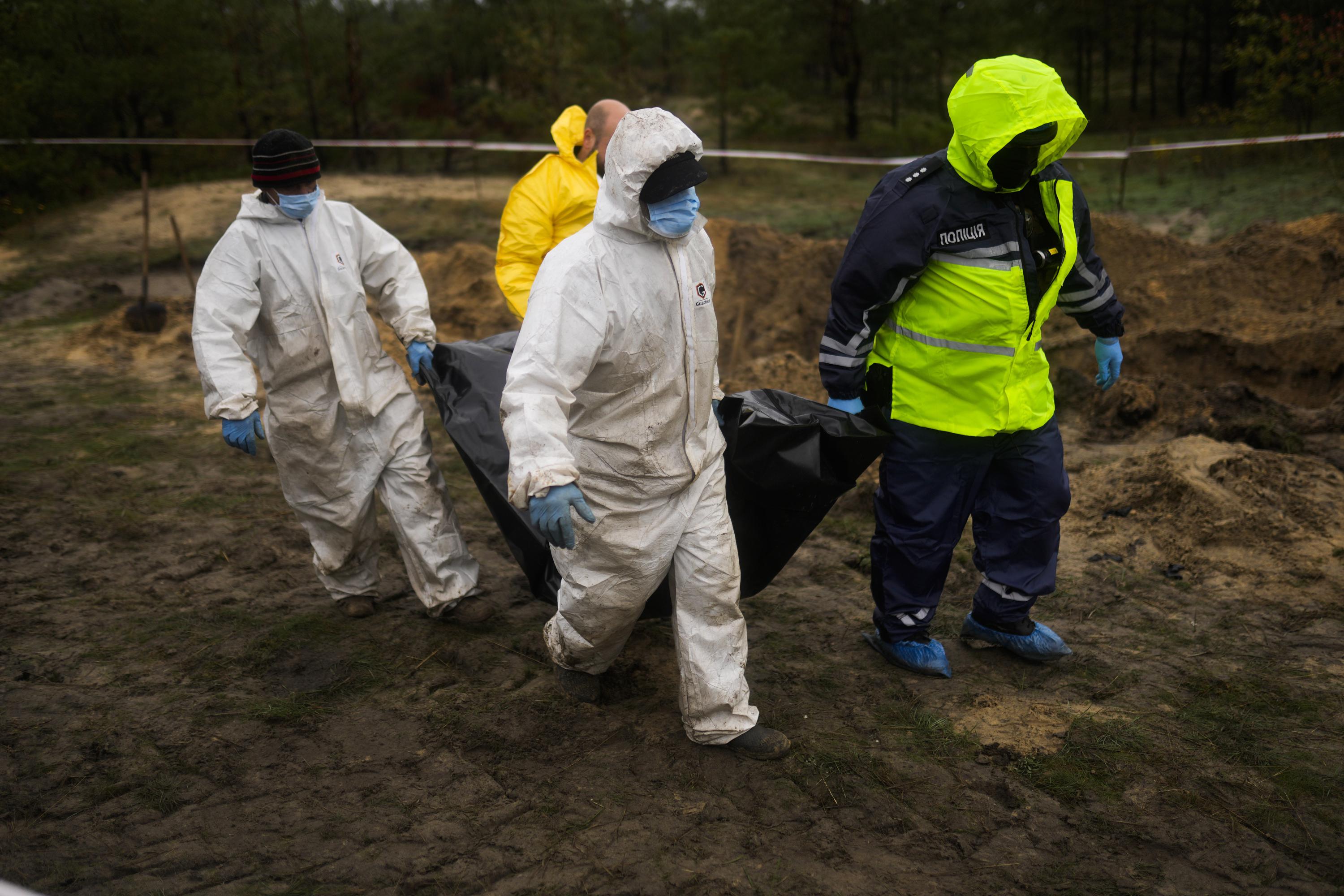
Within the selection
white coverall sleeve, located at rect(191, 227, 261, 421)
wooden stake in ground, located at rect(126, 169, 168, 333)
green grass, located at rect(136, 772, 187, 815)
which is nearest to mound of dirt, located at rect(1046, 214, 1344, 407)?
white coverall sleeve, located at rect(191, 227, 261, 421)

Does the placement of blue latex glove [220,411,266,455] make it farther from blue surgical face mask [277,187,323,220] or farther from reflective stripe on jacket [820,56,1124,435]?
reflective stripe on jacket [820,56,1124,435]

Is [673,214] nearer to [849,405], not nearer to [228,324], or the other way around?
[849,405]

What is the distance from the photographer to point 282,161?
11.1 ft

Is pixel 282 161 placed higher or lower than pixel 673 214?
higher

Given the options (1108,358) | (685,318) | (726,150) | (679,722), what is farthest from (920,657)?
(726,150)

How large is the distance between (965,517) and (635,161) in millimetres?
1630

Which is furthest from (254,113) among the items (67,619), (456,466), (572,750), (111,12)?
(572,750)

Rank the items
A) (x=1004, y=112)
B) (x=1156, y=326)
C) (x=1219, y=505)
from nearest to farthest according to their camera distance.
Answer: (x=1004, y=112)
(x=1219, y=505)
(x=1156, y=326)

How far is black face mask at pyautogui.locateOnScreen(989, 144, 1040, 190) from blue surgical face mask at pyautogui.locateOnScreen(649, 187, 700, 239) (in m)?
0.93

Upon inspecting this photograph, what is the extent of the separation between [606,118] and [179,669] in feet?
8.35

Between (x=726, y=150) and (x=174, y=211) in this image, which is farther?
(x=726, y=150)

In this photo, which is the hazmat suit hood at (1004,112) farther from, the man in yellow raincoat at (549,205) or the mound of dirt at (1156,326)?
the mound of dirt at (1156,326)

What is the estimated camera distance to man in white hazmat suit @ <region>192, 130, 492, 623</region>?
10.9 ft

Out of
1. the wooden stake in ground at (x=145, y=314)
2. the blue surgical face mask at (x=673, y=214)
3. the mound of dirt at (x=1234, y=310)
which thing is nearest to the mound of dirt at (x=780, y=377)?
the mound of dirt at (x=1234, y=310)
